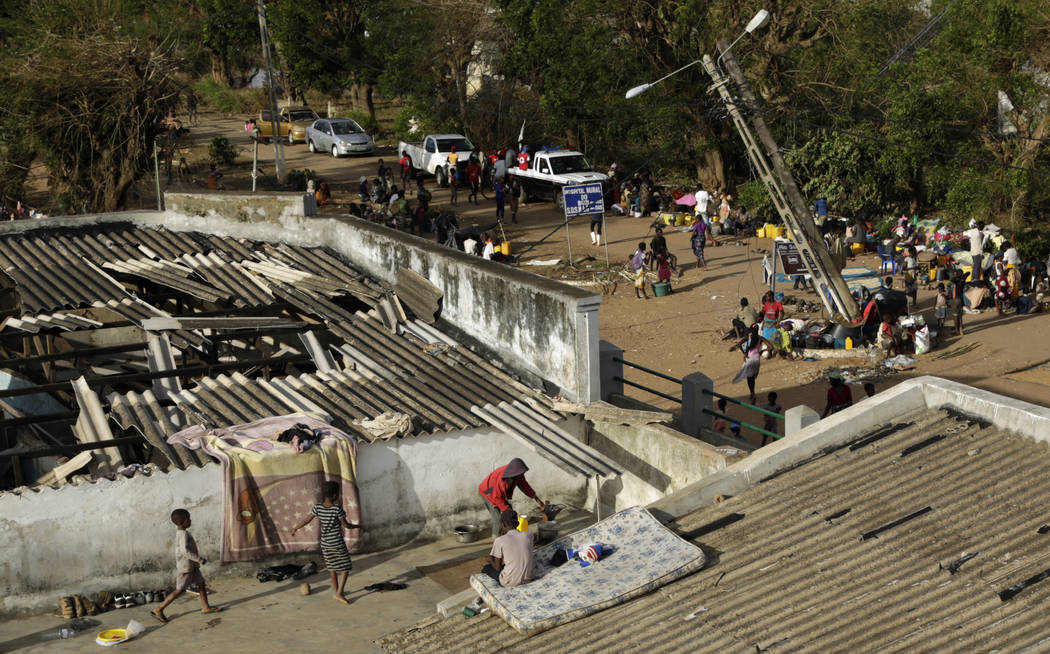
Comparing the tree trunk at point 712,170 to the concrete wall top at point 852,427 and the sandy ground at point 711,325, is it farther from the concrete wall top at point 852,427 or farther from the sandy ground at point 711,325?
the concrete wall top at point 852,427

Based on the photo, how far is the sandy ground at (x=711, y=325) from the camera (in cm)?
2123

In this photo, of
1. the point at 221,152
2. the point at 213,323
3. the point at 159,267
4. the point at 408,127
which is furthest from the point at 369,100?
the point at 213,323

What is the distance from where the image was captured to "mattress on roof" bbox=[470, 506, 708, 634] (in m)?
8.60

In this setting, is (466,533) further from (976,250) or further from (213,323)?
(976,250)

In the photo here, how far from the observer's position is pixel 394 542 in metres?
11.5

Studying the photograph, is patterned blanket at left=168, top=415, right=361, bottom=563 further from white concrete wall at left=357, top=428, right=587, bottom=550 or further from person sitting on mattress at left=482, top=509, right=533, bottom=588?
person sitting on mattress at left=482, top=509, right=533, bottom=588

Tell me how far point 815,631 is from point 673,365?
15328mm

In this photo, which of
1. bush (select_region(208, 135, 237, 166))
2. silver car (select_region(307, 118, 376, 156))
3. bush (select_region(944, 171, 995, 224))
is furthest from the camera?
silver car (select_region(307, 118, 376, 156))

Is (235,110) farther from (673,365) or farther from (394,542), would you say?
(394,542)

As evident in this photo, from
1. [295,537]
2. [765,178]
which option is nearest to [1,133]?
[765,178]

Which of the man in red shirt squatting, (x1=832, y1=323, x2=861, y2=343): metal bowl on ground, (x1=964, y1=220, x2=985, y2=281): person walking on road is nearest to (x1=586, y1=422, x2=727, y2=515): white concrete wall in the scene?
the man in red shirt squatting

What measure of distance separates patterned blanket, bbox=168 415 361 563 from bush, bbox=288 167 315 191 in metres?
28.3

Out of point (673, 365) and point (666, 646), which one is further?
point (673, 365)

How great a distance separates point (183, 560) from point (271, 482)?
1.24m
